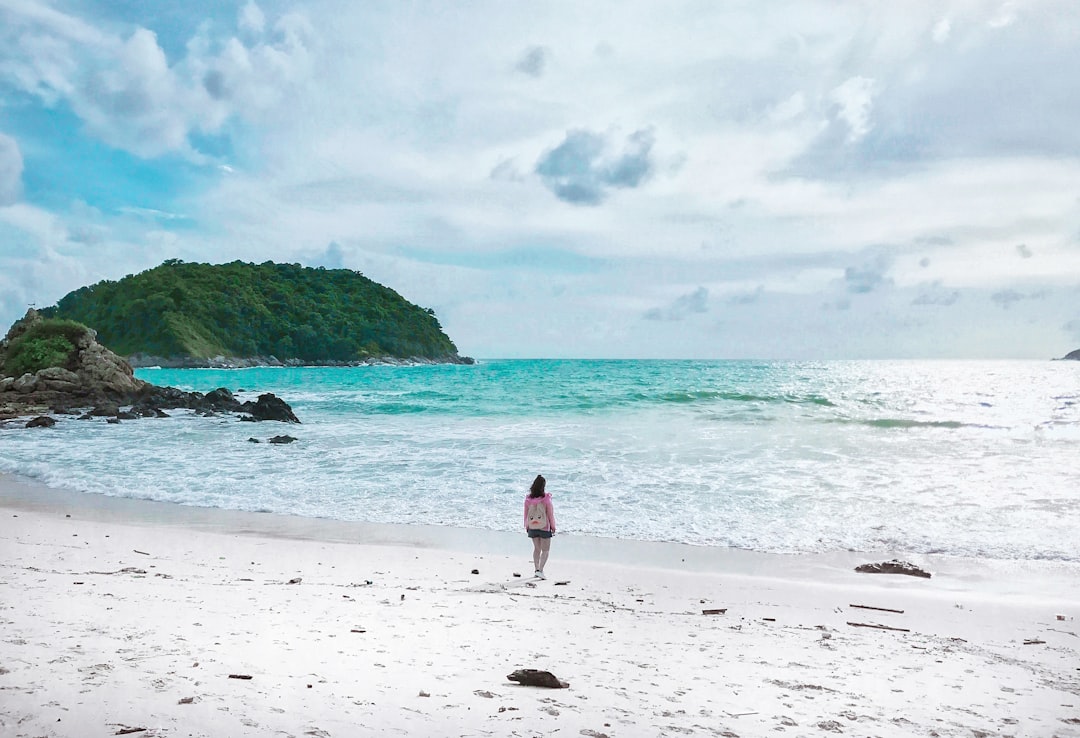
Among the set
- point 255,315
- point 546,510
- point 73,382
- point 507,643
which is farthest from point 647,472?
point 255,315

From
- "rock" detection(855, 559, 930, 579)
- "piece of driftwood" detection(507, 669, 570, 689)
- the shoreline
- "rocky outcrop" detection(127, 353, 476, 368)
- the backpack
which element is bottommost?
the shoreline

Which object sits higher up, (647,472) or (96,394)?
(96,394)

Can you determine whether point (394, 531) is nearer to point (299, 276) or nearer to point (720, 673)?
point (720, 673)

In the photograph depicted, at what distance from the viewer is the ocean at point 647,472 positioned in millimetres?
12680

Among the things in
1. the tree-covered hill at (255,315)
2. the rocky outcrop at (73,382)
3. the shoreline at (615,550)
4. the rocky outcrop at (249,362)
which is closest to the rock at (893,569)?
the shoreline at (615,550)

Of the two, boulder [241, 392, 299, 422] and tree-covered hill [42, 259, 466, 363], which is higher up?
tree-covered hill [42, 259, 466, 363]

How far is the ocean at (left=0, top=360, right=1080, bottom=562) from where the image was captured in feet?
41.6

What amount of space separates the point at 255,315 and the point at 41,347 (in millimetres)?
93203

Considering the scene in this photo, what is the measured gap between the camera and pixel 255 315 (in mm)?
124812

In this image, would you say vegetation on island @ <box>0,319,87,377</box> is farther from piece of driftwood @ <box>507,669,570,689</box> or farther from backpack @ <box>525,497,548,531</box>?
piece of driftwood @ <box>507,669,570,689</box>

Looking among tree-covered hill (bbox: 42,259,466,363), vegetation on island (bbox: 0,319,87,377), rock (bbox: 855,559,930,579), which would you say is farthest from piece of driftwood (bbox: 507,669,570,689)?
tree-covered hill (bbox: 42,259,466,363)

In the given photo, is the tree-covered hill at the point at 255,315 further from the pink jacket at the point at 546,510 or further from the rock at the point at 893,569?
the rock at the point at 893,569

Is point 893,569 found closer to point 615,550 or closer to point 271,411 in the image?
point 615,550

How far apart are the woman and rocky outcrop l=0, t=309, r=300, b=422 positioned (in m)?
24.6
